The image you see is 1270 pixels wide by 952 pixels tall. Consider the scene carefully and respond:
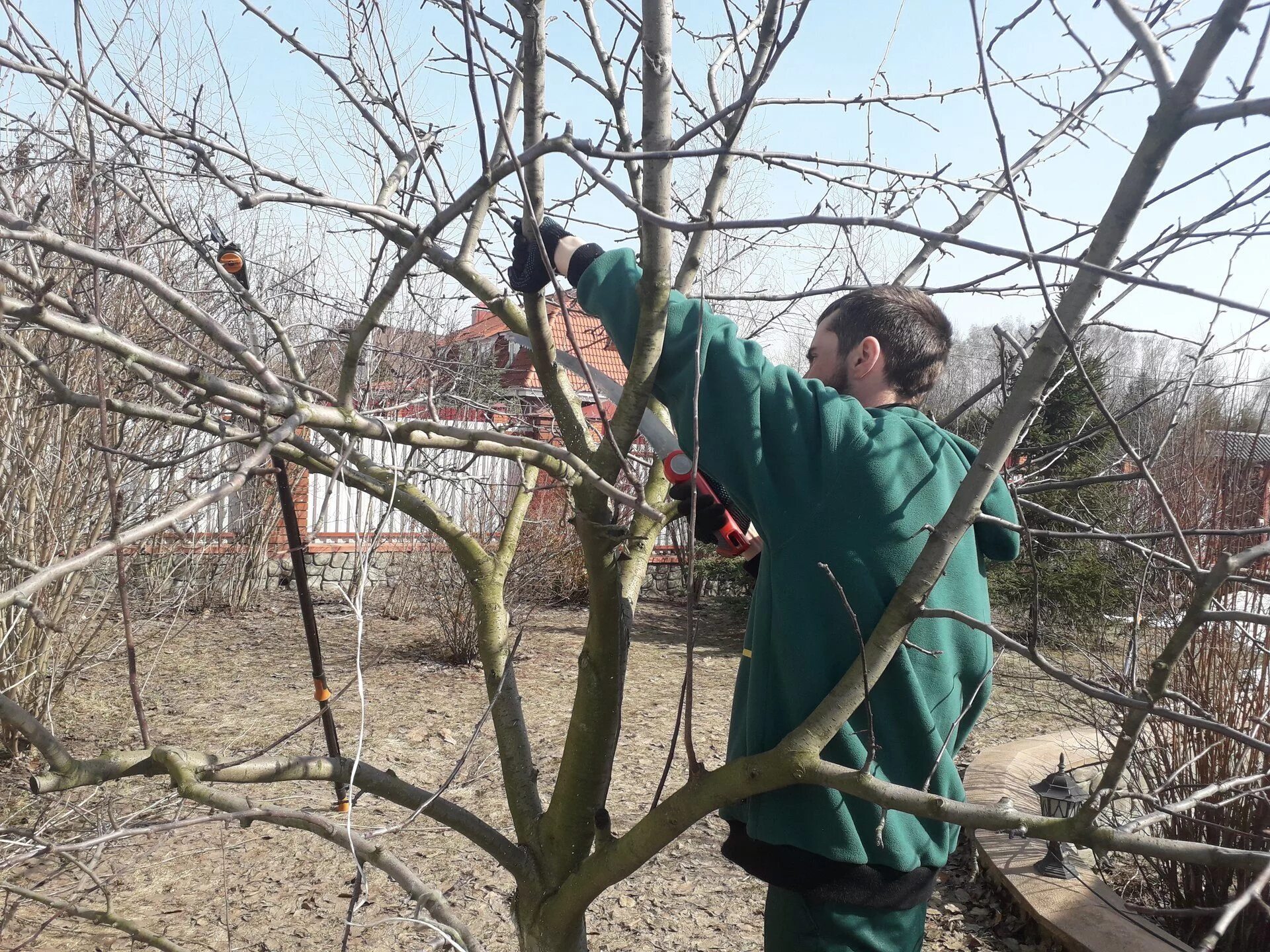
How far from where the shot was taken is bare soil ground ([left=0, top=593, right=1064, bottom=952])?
323 centimetres

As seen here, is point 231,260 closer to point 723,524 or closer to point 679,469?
point 679,469

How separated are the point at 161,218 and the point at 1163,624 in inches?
169

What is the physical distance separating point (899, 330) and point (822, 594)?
56 centimetres

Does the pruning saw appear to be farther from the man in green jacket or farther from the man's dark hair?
the man's dark hair

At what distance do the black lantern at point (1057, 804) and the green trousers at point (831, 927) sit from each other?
1.96m

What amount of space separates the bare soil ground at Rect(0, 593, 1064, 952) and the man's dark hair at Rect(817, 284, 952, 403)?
1141mm

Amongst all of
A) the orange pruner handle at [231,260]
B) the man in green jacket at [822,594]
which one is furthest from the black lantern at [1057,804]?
the orange pruner handle at [231,260]

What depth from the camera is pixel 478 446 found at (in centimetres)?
162

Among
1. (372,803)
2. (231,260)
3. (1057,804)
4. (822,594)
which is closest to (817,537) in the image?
(822,594)

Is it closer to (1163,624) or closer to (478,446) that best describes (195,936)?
(478,446)

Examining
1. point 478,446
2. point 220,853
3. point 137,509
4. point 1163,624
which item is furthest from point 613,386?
point 137,509

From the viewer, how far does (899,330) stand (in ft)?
5.72

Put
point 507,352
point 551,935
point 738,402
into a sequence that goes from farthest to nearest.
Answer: point 507,352 → point 551,935 → point 738,402

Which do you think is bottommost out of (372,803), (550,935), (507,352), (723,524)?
(372,803)
